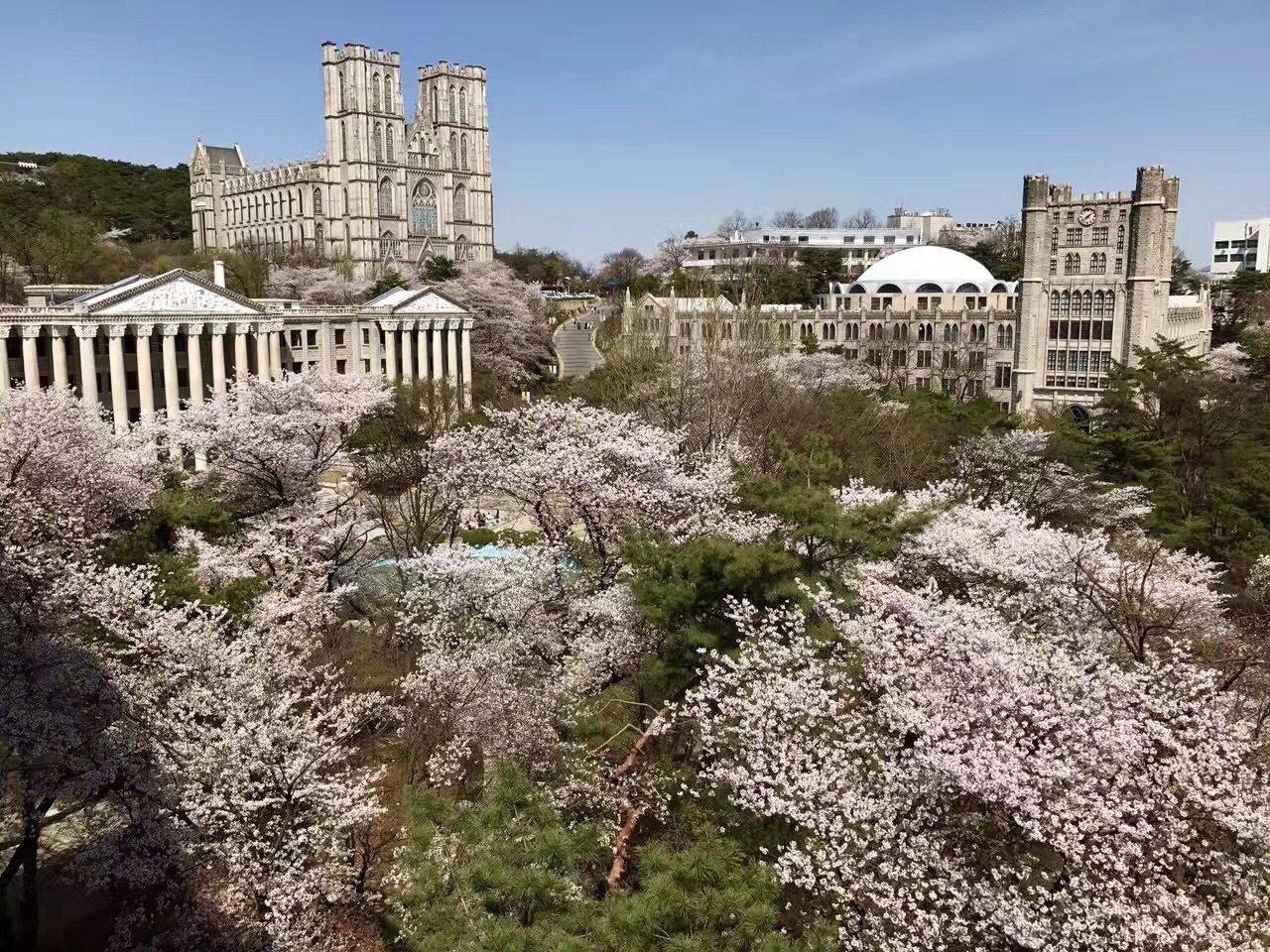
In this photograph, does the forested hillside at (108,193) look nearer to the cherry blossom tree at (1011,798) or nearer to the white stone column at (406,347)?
the white stone column at (406,347)

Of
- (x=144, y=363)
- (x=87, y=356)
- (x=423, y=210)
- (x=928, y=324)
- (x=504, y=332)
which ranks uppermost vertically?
(x=423, y=210)

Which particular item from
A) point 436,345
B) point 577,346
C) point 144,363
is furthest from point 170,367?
point 577,346

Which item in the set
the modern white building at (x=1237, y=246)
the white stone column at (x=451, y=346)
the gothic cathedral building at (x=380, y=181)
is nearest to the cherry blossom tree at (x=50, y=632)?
the white stone column at (x=451, y=346)

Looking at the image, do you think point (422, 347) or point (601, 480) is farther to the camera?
point (422, 347)

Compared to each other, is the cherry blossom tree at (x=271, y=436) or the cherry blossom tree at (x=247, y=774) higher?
the cherry blossom tree at (x=271, y=436)

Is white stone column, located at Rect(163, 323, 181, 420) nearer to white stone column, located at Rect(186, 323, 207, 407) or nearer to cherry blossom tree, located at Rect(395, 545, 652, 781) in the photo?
white stone column, located at Rect(186, 323, 207, 407)

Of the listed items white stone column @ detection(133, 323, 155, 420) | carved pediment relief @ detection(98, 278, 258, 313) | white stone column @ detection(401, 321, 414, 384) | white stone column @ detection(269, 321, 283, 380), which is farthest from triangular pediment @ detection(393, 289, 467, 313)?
white stone column @ detection(133, 323, 155, 420)

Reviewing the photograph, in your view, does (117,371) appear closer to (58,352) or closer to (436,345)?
(58,352)
